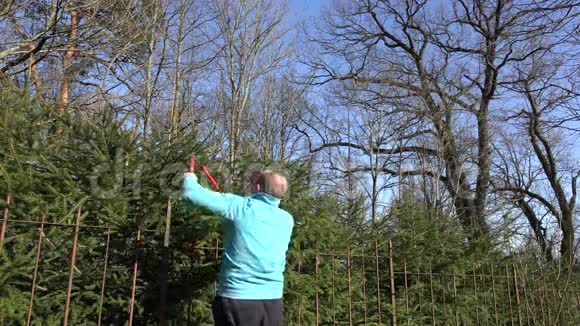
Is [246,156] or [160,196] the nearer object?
[160,196]

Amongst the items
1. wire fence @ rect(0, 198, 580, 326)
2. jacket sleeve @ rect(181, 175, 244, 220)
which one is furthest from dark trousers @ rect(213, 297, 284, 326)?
wire fence @ rect(0, 198, 580, 326)

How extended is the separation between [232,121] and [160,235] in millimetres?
13325

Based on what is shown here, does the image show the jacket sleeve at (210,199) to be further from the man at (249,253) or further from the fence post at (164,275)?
the fence post at (164,275)

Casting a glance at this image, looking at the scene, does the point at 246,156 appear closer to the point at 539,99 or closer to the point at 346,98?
the point at 346,98

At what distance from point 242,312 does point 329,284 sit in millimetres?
3099

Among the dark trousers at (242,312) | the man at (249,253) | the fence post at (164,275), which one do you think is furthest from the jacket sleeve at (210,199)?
the fence post at (164,275)

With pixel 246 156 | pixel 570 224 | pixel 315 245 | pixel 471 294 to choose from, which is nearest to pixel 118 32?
pixel 246 156

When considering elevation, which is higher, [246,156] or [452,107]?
[452,107]

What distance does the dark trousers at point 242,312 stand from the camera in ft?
9.04

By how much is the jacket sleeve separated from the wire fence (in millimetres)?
1305

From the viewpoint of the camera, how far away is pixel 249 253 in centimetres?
286

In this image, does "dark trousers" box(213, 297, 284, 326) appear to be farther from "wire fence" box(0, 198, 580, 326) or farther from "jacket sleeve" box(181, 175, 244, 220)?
"wire fence" box(0, 198, 580, 326)

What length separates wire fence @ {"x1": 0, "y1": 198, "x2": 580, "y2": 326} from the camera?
153 inches

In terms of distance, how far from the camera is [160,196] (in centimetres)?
438
